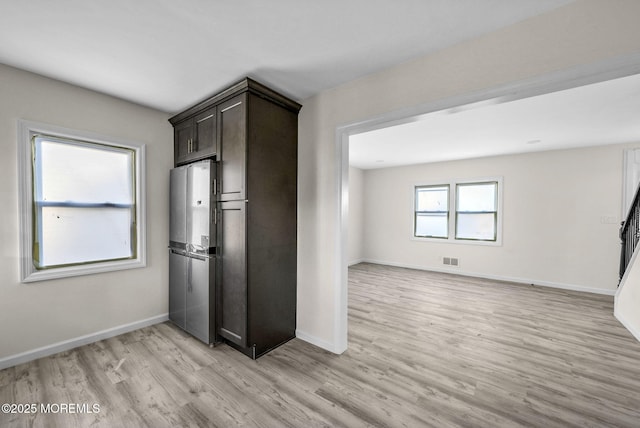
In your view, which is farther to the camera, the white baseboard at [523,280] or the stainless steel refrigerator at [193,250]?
the white baseboard at [523,280]

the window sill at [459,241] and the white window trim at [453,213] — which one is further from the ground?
the white window trim at [453,213]

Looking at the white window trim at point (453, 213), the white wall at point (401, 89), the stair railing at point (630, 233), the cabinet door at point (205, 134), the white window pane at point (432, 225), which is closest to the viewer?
the white wall at point (401, 89)

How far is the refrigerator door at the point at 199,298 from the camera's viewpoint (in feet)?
8.34

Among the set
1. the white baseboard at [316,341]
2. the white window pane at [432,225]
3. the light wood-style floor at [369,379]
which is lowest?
the light wood-style floor at [369,379]

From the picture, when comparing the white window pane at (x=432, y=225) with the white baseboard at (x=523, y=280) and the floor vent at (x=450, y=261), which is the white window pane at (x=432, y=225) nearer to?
the floor vent at (x=450, y=261)

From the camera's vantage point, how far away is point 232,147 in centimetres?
242

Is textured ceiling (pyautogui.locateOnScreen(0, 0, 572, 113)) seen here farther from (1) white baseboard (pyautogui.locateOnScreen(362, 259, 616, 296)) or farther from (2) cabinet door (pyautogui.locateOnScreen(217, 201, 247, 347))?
(1) white baseboard (pyautogui.locateOnScreen(362, 259, 616, 296))

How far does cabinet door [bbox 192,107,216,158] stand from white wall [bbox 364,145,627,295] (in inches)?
201

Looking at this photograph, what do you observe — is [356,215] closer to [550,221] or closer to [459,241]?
[459,241]

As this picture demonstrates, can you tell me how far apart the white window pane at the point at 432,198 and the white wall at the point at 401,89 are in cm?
449

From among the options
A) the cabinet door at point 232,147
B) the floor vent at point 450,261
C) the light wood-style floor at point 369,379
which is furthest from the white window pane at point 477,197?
the cabinet door at point 232,147

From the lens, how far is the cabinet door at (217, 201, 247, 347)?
2318 mm

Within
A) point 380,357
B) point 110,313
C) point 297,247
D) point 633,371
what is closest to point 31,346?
point 110,313

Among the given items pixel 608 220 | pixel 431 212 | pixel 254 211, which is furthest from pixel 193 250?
pixel 608 220
